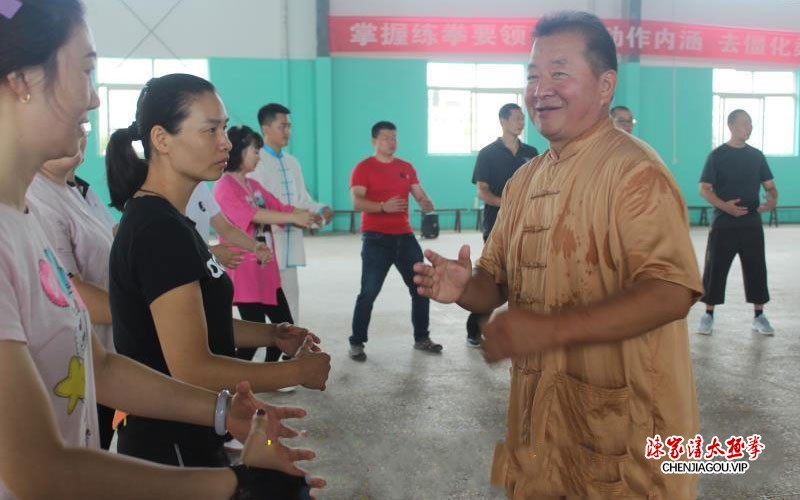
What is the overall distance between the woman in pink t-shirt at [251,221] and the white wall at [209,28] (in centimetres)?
997

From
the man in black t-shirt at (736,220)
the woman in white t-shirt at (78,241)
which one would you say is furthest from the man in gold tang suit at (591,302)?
the man in black t-shirt at (736,220)

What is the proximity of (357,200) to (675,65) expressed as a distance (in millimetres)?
12104

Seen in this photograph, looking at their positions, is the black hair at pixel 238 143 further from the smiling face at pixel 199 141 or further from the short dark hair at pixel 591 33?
the short dark hair at pixel 591 33

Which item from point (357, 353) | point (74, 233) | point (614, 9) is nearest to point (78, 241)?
point (74, 233)

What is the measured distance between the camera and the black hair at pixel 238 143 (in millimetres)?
4016

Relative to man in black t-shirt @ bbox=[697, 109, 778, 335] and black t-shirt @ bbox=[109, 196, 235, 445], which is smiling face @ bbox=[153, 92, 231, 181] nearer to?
black t-shirt @ bbox=[109, 196, 235, 445]

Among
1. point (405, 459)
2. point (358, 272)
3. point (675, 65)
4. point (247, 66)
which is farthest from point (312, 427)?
point (675, 65)

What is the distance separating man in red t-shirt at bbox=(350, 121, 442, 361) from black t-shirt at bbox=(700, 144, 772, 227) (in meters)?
2.28

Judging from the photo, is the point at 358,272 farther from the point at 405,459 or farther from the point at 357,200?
the point at 405,459

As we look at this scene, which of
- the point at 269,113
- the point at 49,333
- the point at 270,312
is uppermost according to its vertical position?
the point at 269,113

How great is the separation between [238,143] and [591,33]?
109 inches

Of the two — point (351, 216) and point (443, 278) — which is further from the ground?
point (443, 278)

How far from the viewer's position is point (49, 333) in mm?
966

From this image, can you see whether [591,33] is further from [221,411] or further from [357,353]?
[357,353]
